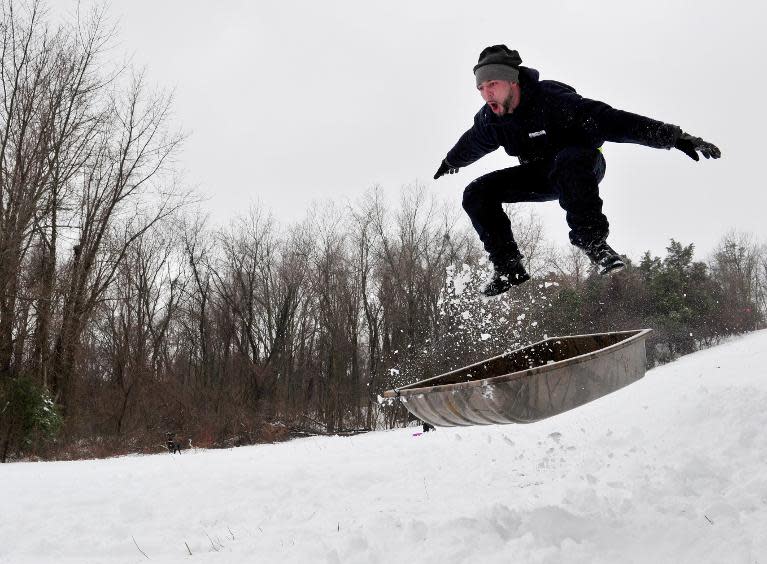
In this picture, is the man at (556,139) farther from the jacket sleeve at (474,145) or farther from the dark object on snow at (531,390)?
the dark object on snow at (531,390)

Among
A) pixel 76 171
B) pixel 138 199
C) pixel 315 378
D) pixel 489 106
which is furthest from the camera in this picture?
pixel 315 378

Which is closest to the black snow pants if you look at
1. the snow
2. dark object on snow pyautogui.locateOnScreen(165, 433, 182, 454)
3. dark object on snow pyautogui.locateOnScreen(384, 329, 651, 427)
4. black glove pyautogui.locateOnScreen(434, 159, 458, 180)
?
black glove pyautogui.locateOnScreen(434, 159, 458, 180)

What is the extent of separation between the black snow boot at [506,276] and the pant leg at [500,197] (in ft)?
0.15

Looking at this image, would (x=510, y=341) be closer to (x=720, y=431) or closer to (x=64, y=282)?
(x=64, y=282)

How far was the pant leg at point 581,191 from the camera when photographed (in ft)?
11.1

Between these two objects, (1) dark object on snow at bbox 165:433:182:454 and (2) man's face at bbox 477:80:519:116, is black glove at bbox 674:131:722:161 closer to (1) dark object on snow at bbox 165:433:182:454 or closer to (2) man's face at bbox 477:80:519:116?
(2) man's face at bbox 477:80:519:116

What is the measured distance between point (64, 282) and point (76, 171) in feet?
10.6

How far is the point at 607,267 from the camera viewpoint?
133 inches

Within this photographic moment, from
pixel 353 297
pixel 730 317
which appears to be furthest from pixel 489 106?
pixel 730 317

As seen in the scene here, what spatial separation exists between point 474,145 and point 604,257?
1.32 meters

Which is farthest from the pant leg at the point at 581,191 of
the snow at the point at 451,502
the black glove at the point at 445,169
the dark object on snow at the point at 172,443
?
the dark object on snow at the point at 172,443

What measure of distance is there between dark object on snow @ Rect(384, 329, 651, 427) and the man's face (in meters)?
1.62

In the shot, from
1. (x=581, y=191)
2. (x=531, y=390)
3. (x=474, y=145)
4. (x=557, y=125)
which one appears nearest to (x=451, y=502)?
(x=531, y=390)

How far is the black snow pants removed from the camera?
3.40 m
